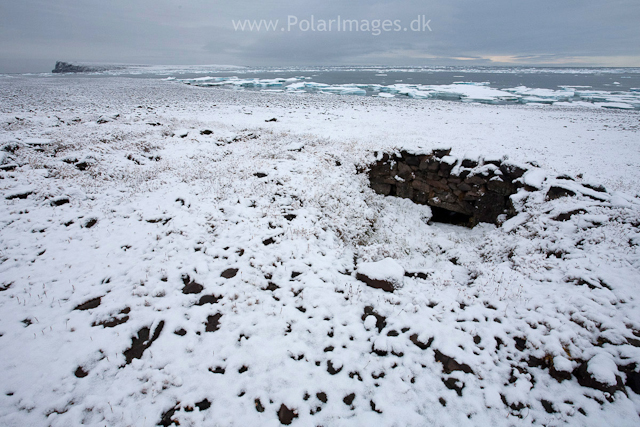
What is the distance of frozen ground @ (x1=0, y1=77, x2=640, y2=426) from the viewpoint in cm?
411

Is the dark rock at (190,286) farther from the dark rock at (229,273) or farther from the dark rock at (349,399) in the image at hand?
the dark rock at (349,399)

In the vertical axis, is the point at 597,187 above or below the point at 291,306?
above

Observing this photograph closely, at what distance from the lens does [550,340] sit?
4879 mm

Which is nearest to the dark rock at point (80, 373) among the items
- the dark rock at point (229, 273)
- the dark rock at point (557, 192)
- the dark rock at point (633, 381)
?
the dark rock at point (229, 273)

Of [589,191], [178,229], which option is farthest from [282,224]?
[589,191]

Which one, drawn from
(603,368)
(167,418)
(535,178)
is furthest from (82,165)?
(535,178)

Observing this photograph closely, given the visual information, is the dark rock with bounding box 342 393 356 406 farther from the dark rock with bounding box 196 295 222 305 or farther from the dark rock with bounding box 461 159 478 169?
the dark rock with bounding box 461 159 478 169

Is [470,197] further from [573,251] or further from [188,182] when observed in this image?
[188,182]

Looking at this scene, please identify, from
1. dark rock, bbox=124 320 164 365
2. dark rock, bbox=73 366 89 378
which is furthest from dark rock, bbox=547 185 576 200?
dark rock, bbox=73 366 89 378

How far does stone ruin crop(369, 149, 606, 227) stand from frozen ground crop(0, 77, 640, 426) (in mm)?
818

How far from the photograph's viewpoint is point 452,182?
41.5ft

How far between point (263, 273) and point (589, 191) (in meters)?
10.6

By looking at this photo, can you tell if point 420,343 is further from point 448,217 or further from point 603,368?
point 448,217

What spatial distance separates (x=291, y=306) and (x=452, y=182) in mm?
10085
